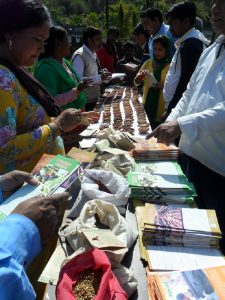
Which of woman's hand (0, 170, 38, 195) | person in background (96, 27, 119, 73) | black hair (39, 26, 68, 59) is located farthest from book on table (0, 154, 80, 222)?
person in background (96, 27, 119, 73)

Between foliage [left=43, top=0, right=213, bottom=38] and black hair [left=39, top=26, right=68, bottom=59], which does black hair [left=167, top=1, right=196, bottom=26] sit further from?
black hair [left=39, top=26, right=68, bottom=59]

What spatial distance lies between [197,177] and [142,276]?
3.49 ft

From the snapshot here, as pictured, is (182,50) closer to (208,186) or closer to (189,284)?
(208,186)

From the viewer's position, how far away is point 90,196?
1555mm

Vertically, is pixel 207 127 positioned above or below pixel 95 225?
above

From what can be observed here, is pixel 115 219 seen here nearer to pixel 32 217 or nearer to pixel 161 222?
pixel 161 222

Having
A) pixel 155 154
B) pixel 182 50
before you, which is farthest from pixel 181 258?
pixel 182 50

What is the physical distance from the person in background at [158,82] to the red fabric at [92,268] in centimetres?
308

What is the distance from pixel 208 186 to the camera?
209 cm

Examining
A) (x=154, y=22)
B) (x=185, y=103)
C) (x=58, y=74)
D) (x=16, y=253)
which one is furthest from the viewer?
(x=154, y=22)

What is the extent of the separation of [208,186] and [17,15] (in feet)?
4.78

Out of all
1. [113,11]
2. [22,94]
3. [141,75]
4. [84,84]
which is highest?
[22,94]

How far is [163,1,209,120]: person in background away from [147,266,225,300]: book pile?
2.28 meters

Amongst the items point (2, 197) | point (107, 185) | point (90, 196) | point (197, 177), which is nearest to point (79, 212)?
point (90, 196)
